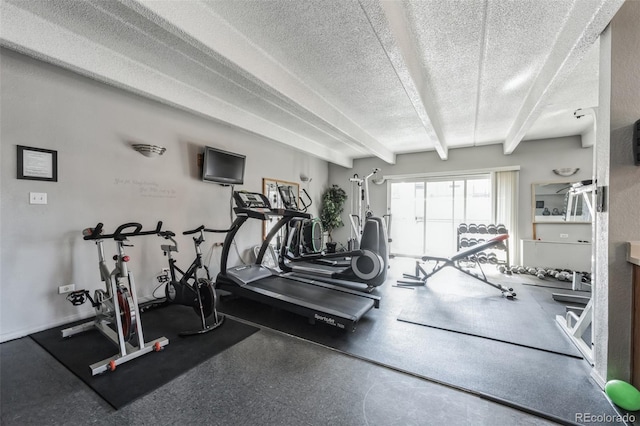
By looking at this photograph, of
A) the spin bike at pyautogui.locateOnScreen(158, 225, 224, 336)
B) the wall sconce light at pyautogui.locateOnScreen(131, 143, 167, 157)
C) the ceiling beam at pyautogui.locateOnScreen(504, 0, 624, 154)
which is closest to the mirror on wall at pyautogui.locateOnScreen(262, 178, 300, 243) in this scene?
the wall sconce light at pyautogui.locateOnScreen(131, 143, 167, 157)

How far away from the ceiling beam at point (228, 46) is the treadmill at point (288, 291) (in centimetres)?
150

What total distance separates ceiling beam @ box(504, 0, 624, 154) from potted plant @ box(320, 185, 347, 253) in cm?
454

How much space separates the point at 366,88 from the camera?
3.37 meters

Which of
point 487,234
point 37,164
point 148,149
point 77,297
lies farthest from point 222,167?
point 487,234

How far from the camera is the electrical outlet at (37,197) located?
255cm

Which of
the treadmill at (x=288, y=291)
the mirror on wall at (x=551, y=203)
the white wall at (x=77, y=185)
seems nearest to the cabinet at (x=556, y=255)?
the mirror on wall at (x=551, y=203)

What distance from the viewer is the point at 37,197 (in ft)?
8.48

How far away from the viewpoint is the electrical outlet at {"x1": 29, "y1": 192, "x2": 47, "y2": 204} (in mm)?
2553

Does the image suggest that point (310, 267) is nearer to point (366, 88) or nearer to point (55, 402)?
point (366, 88)

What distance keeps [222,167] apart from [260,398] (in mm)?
3476

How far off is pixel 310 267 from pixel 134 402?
287 centimetres

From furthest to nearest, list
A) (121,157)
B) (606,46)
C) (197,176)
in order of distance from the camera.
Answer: (197,176), (121,157), (606,46)

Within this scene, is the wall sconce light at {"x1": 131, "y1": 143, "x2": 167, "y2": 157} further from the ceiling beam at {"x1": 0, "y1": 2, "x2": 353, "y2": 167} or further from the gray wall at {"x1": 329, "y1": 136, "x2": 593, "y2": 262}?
the gray wall at {"x1": 329, "y1": 136, "x2": 593, "y2": 262}

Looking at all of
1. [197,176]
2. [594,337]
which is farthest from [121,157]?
[594,337]
